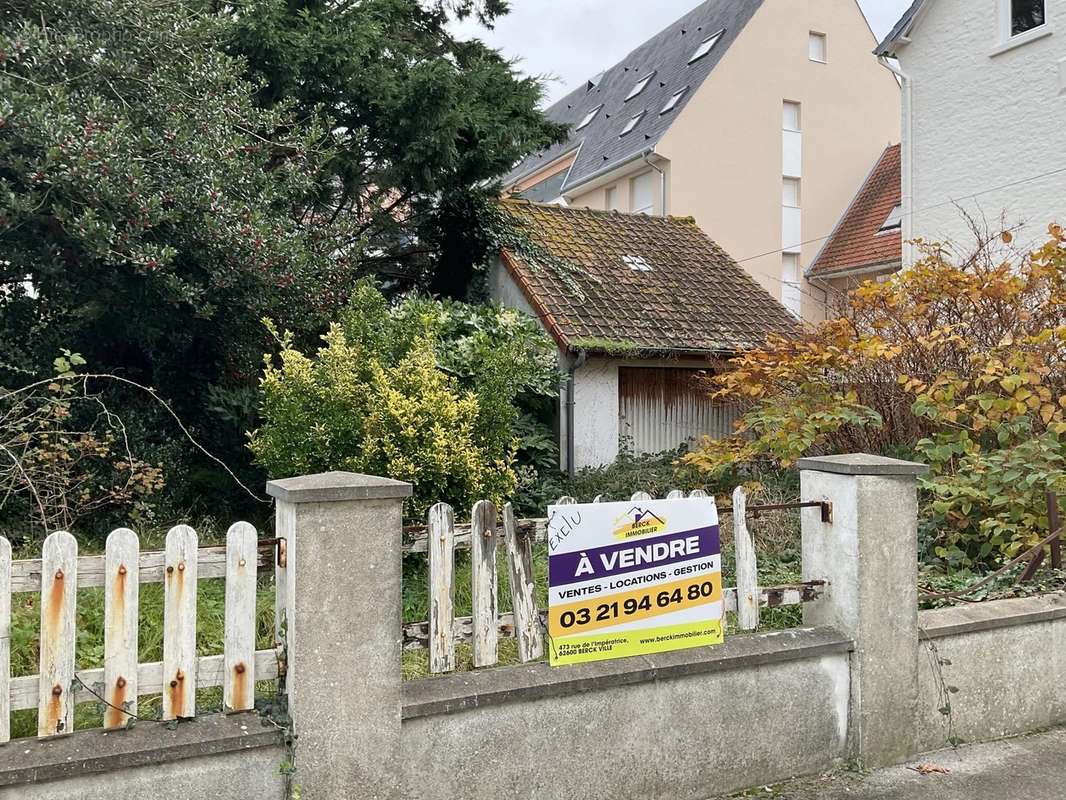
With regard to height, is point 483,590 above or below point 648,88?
below

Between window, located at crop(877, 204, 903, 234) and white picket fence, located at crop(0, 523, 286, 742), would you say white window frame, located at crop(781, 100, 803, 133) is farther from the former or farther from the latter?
white picket fence, located at crop(0, 523, 286, 742)

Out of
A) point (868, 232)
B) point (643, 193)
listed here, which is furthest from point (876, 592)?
point (643, 193)

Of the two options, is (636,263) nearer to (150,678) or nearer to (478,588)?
(478,588)

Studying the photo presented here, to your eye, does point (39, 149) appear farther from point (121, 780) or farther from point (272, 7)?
point (121, 780)

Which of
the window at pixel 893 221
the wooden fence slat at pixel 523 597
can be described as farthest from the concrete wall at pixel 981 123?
the wooden fence slat at pixel 523 597

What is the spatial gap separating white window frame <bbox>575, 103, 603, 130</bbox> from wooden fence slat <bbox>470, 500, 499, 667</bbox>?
25059 mm

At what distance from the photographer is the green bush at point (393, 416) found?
5.65 meters

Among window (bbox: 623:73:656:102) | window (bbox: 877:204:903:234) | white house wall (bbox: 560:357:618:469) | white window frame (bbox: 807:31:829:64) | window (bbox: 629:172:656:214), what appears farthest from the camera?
window (bbox: 623:73:656:102)

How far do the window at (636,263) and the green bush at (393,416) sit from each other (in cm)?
581

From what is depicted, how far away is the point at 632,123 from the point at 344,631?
21208 millimetres

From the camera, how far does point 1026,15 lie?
1187 cm

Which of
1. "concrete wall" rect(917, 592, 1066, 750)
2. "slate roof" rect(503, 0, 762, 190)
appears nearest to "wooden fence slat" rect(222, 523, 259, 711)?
"concrete wall" rect(917, 592, 1066, 750)

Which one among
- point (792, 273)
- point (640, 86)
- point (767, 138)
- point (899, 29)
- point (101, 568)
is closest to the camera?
point (101, 568)

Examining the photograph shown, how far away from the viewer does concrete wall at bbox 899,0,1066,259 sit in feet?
37.3
